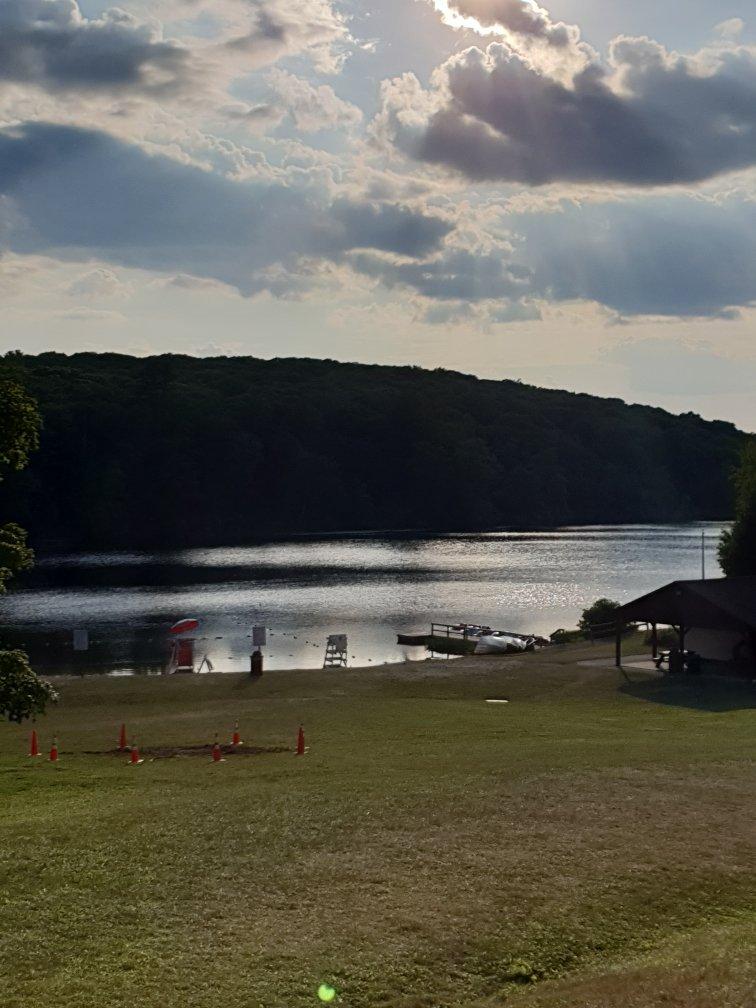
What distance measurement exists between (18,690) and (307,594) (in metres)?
78.8

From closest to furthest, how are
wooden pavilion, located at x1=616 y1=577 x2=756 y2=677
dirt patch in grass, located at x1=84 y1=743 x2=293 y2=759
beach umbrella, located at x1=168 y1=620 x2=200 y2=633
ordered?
dirt patch in grass, located at x1=84 y1=743 x2=293 y2=759 < wooden pavilion, located at x1=616 y1=577 x2=756 y2=677 < beach umbrella, located at x1=168 y1=620 x2=200 y2=633

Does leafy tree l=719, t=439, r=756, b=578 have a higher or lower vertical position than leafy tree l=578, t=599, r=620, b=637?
higher

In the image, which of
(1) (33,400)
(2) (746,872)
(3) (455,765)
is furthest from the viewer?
(1) (33,400)

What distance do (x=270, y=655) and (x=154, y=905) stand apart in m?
51.8

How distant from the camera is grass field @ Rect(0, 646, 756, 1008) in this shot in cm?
1148

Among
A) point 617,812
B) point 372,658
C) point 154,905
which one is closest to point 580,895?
point 617,812

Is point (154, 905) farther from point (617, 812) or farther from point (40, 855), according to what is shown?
point (617, 812)

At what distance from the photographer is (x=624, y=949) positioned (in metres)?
12.4

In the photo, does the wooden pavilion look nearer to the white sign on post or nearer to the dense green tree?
the dense green tree

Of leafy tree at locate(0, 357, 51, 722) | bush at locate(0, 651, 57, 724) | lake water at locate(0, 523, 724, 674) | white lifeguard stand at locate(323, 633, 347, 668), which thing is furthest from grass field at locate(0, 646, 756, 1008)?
lake water at locate(0, 523, 724, 674)

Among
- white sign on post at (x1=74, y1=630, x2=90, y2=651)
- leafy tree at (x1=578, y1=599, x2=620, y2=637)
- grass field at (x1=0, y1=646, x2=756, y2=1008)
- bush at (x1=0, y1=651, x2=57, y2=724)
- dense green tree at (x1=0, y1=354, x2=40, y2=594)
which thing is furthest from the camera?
leafy tree at (x1=578, y1=599, x2=620, y2=637)

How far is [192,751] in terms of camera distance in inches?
1065

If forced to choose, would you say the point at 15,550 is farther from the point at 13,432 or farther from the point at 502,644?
the point at 502,644

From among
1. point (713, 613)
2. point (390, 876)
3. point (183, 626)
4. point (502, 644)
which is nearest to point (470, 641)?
point (502, 644)
